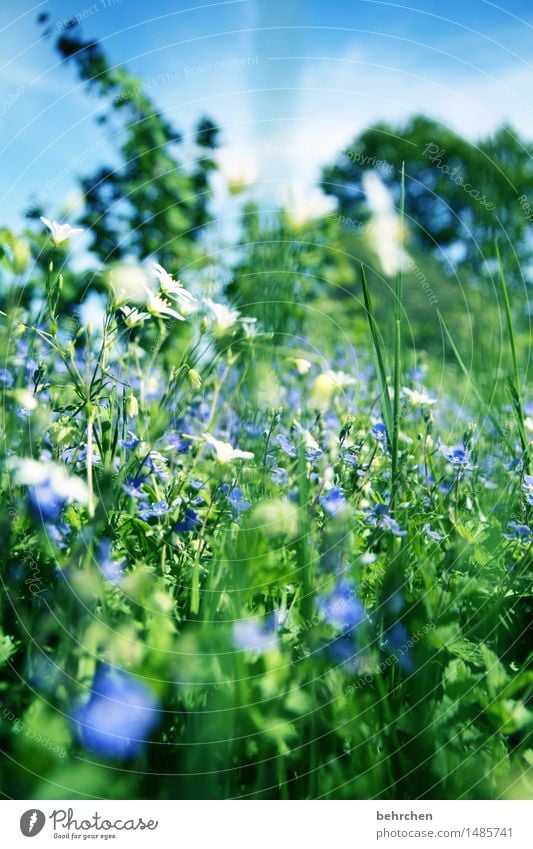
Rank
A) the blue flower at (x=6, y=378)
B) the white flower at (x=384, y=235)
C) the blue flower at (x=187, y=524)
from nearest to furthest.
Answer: the blue flower at (x=187, y=524)
the blue flower at (x=6, y=378)
the white flower at (x=384, y=235)

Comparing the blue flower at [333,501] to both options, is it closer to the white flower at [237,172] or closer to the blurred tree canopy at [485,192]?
the blurred tree canopy at [485,192]

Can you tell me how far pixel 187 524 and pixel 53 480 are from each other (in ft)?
0.75

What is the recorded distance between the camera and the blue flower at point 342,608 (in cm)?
107

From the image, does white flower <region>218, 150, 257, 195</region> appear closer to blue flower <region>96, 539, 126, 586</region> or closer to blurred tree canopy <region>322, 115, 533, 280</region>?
blurred tree canopy <region>322, 115, 533, 280</region>

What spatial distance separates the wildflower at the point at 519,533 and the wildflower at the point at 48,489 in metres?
0.72

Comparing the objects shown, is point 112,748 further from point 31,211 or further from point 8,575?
point 31,211

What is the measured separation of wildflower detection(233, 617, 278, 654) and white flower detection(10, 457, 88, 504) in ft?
1.03

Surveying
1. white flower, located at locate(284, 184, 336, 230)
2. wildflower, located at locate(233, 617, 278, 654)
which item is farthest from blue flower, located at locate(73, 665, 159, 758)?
white flower, located at locate(284, 184, 336, 230)

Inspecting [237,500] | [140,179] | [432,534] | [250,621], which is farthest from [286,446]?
[140,179]

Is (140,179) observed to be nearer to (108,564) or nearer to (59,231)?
(59,231)

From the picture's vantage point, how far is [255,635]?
1012mm

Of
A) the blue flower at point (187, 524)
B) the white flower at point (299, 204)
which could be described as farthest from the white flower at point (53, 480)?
the white flower at point (299, 204)

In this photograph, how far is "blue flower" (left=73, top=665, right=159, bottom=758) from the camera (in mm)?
911

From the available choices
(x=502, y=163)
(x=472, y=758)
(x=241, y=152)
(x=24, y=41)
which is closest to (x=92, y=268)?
(x=241, y=152)
